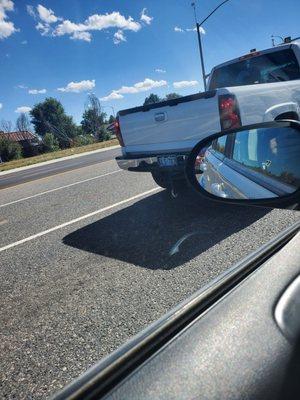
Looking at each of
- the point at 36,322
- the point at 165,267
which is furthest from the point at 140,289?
the point at 36,322

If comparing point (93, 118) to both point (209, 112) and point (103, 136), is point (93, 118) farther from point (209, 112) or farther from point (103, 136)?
point (209, 112)

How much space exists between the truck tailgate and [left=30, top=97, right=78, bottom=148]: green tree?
8057 centimetres

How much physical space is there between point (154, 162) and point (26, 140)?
75434 millimetres

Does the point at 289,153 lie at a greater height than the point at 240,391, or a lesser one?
greater

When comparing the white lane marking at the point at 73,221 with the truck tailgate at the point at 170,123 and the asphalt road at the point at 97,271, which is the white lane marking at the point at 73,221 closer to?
the asphalt road at the point at 97,271

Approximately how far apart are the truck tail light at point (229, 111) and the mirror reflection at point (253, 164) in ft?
5.72

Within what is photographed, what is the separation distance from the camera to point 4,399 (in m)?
2.06

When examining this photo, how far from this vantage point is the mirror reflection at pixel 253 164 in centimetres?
160

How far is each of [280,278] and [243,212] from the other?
3.63 metres

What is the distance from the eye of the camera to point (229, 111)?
431 cm

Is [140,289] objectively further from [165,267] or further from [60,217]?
[60,217]

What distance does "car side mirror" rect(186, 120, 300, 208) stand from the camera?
1599 mm

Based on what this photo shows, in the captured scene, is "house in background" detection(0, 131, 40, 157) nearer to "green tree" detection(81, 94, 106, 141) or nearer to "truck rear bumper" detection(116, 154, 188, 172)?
"green tree" detection(81, 94, 106, 141)

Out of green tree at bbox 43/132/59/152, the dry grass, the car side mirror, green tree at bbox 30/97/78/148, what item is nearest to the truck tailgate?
the car side mirror
